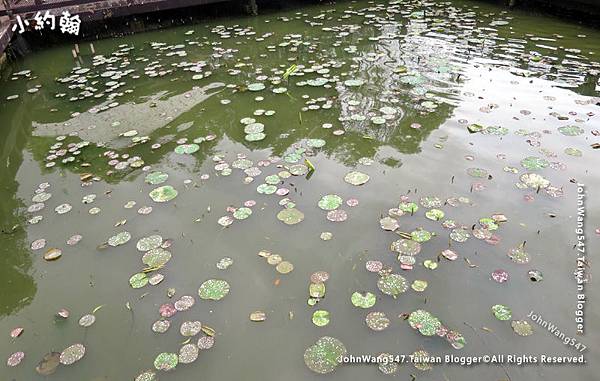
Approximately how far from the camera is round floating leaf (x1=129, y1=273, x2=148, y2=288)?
288cm

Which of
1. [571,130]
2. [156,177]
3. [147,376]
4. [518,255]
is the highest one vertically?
[571,130]

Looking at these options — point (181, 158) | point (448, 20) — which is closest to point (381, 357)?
point (181, 158)

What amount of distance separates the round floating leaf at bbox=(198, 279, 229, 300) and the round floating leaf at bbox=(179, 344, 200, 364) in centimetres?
39

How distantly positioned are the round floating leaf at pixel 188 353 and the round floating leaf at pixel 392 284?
1297 millimetres

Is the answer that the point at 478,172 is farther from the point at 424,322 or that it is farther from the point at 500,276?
the point at 424,322

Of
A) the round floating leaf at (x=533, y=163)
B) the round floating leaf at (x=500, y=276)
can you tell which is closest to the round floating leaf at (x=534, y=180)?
the round floating leaf at (x=533, y=163)

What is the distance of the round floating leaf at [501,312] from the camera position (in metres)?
2.49

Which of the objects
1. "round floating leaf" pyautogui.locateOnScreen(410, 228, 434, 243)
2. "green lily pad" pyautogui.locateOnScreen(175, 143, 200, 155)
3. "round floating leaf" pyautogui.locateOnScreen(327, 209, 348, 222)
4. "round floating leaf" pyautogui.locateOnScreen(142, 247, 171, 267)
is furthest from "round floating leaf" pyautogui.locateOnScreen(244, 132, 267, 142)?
"round floating leaf" pyautogui.locateOnScreen(410, 228, 434, 243)

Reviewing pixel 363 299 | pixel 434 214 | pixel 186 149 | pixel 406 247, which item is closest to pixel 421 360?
pixel 363 299

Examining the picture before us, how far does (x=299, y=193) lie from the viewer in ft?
12.0

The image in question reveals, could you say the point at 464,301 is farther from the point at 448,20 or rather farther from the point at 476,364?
the point at 448,20

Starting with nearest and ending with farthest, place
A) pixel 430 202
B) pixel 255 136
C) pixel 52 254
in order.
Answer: pixel 52 254 < pixel 430 202 < pixel 255 136

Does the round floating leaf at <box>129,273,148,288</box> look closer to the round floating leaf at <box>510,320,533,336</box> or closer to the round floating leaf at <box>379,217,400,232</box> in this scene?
the round floating leaf at <box>379,217,400,232</box>

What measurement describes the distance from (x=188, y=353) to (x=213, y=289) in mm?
505
